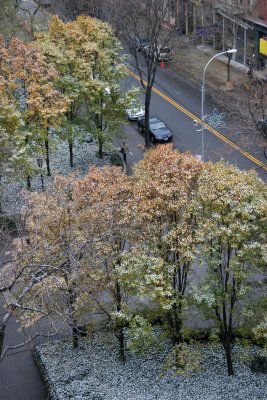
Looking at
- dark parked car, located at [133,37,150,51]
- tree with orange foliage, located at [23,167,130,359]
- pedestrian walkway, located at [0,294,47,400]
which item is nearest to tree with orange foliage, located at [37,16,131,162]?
dark parked car, located at [133,37,150,51]

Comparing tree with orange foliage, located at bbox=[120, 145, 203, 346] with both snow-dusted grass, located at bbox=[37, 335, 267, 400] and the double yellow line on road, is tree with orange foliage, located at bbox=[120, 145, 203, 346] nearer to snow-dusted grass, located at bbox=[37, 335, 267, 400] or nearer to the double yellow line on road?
snow-dusted grass, located at bbox=[37, 335, 267, 400]

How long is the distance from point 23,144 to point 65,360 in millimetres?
12458

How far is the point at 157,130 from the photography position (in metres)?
44.7

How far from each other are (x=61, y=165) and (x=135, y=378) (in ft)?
59.5

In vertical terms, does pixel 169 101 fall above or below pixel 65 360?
above

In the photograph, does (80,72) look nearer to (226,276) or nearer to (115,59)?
(115,59)

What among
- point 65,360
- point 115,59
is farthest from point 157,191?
point 115,59

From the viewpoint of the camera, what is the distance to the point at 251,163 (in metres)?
41.0

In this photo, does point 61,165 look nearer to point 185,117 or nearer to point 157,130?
point 157,130

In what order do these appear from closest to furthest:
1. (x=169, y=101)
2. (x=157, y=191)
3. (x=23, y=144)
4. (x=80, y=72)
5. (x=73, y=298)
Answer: (x=157, y=191)
(x=73, y=298)
(x=23, y=144)
(x=80, y=72)
(x=169, y=101)

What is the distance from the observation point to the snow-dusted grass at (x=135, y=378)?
2405cm

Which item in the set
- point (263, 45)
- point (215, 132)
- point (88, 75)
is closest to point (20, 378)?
point (88, 75)

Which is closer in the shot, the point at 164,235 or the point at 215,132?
the point at 164,235

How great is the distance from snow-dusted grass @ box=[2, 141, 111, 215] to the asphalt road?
4162 mm
